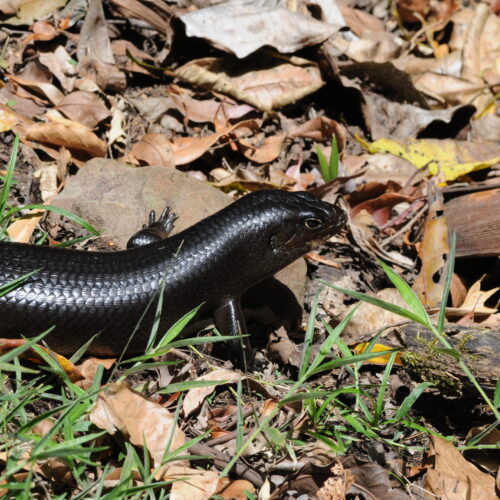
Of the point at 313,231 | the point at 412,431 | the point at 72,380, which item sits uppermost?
the point at 313,231

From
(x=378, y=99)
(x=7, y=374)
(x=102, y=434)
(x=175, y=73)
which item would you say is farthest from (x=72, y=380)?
(x=378, y=99)

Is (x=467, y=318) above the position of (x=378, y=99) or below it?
below

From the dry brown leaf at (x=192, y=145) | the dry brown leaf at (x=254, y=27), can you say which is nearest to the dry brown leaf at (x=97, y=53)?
the dry brown leaf at (x=254, y=27)

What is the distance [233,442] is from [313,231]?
1.87 metres

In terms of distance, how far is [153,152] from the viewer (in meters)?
6.52

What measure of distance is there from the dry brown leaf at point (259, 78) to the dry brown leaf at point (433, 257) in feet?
6.87

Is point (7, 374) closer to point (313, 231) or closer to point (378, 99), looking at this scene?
point (313, 231)

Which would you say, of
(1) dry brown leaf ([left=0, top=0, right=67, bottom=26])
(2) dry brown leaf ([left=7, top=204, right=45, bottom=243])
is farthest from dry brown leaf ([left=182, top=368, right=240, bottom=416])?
(1) dry brown leaf ([left=0, top=0, right=67, bottom=26])

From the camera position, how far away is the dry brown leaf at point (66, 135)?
6.20 m

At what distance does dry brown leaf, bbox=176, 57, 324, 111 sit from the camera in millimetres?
7305

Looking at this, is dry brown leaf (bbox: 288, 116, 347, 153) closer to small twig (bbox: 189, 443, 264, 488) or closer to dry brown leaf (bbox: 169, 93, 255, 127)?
dry brown leaf (bbox: 169, 93, 255, 127)

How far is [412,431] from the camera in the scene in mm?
4707

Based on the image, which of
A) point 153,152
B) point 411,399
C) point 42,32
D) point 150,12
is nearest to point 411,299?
point 411,399

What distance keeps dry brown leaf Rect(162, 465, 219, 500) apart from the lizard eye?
217cm
